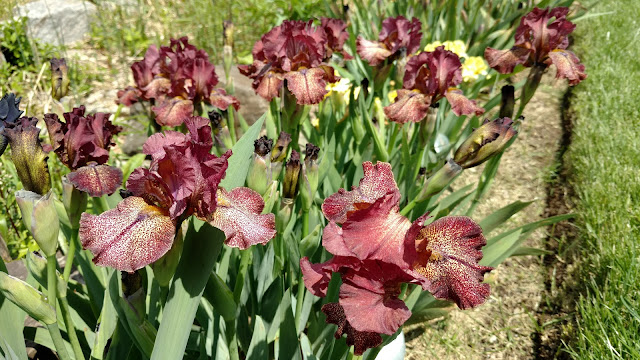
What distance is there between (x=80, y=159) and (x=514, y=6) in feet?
12.0

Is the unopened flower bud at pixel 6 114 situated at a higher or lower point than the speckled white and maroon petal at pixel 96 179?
higher

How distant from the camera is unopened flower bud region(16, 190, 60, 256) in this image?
39.5 inches

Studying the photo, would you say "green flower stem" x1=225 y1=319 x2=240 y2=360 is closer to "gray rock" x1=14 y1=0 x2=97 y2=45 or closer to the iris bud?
the iris bud

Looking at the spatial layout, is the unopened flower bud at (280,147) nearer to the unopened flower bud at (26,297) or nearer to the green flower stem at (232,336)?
the green flower stem at (232,336)

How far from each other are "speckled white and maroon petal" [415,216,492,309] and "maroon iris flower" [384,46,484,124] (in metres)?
0.85

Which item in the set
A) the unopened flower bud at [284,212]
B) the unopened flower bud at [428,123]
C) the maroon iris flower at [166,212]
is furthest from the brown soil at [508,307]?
the maroon iris flower at [166,212]

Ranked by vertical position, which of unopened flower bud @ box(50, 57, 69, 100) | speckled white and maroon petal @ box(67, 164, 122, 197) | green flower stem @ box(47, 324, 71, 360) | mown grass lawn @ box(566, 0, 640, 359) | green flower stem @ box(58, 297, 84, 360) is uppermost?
unopened flower bud @ box(50, 57, 69, 100)

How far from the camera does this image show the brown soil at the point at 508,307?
80.6 inches

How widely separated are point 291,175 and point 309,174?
0.08 metres

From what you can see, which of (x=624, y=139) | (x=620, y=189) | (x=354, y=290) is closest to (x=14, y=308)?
(x=354, y=290)

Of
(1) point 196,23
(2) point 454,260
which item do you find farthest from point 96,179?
(1) point 196,23

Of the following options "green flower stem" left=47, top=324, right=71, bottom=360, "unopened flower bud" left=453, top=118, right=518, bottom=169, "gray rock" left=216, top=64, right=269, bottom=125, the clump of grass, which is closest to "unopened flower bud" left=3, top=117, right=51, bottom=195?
"green flower stem" left=47, top=324, right=71, bottom=360

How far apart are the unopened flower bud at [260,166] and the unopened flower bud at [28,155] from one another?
474 mm

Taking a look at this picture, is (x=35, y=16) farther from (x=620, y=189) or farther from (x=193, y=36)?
(x=620, y=189)
